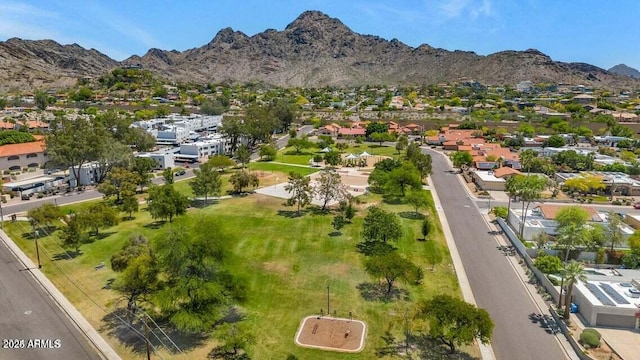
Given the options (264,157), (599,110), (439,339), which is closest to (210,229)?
(439,339)

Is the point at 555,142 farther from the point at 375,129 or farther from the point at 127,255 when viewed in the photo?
the point at 127,255

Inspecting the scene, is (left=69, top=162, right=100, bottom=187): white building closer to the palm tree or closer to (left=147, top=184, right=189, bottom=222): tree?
(left=147, top=184, right=189, bottom=222): tree

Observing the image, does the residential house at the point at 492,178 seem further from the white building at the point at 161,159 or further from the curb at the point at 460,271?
the white building at the point at 161,159

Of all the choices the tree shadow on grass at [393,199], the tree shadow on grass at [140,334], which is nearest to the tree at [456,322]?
Answer: the tree shadow on grass at [140,334]

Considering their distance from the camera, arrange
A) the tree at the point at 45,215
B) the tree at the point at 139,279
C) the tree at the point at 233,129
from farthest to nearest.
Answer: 1. the tree at the point at 233,129
2. the tree at the point at 45,215
3. the tree at the point at 139,279

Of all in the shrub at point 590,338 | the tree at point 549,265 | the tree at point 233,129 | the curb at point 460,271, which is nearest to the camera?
the curb at point 460,271

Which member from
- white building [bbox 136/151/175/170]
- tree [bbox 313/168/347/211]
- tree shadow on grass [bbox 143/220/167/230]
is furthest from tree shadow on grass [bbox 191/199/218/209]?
white building [bbox 136/151/175/170]
